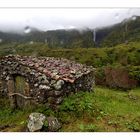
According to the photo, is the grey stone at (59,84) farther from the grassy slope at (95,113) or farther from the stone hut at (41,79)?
the grassy slope at (95,113)

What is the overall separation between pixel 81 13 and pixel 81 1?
0.32 meters

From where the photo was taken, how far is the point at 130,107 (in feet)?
44.9

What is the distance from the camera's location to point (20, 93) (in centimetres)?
1386

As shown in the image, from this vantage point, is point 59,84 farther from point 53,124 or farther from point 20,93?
point 20,93

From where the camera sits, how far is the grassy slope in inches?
518

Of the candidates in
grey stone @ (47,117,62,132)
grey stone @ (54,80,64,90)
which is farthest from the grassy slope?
grey stone @ (54,80,64,90)

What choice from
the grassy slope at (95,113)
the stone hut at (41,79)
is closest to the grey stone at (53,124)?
the grassy slope at (95,113)

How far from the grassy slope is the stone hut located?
183 mm

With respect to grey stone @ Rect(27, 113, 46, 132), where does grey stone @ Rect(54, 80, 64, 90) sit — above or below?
above

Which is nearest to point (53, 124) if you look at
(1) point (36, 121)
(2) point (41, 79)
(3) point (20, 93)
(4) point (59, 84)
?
(1) point (36, 121)

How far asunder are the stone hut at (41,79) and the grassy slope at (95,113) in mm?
183

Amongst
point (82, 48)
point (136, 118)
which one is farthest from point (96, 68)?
point (136, 118)

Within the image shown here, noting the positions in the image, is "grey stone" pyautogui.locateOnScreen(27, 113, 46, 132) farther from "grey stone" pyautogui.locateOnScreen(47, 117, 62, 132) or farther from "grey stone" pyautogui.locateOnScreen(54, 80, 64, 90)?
"grey stone" pyautogui.locateOnScreen(54, 80, 64, 90)

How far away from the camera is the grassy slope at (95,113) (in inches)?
518
